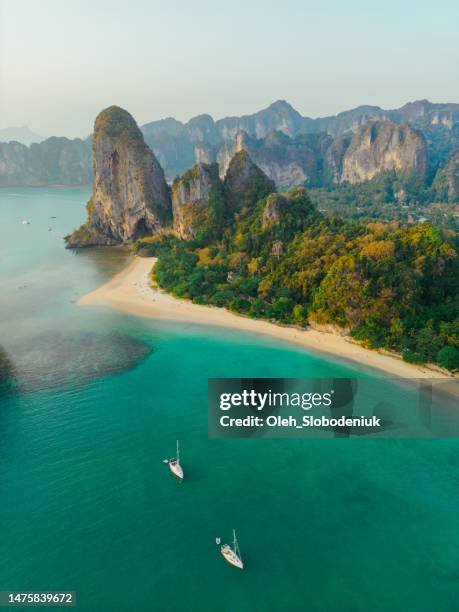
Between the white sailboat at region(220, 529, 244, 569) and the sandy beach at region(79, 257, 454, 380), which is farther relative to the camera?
the sandy beach at region(79, 257, 454, 380)

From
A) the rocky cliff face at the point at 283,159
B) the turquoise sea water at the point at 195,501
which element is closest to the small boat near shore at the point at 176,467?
the turquoise sea water at the point at 195,501

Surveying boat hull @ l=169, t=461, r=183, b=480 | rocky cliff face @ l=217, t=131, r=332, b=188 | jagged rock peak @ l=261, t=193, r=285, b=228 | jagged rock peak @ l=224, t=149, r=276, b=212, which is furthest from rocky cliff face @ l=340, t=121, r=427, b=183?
boat hull @ l=169, t=461, r=183, b=480

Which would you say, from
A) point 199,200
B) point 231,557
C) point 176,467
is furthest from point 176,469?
point 199,200

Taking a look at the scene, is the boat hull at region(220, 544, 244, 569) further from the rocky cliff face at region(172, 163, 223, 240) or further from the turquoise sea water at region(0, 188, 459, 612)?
the rocky cliff face at region(172, 163, 223, 240)

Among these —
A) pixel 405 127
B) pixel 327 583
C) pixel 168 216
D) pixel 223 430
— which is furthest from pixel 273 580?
pixel 405 127

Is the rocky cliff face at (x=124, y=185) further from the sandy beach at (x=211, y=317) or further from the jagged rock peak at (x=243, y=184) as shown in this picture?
the sandy beach at (x=211, y=317)

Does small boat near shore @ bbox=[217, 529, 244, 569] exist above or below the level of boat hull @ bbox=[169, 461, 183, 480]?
below

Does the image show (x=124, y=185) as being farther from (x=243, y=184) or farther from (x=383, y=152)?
(x=383, y=152)
